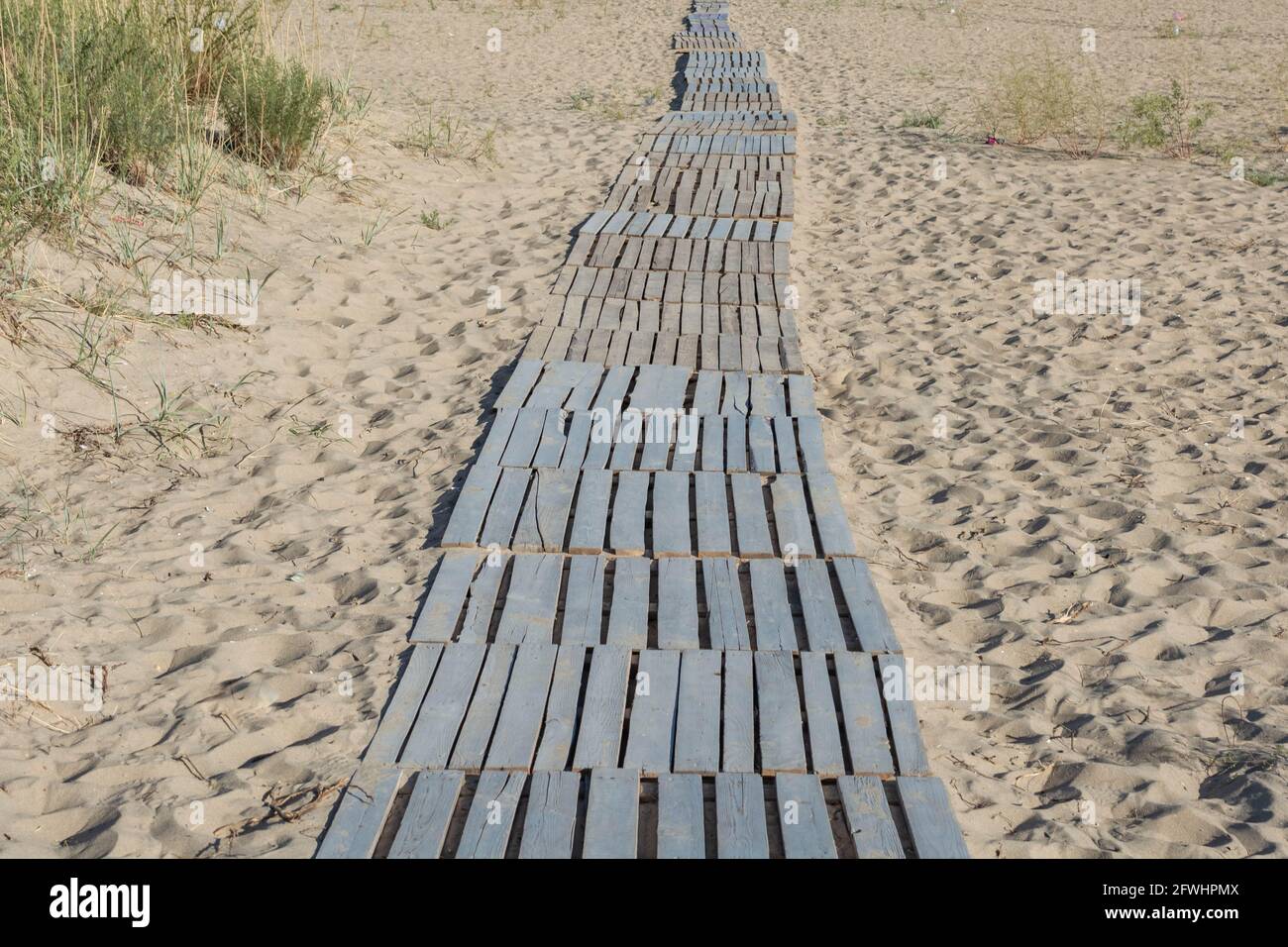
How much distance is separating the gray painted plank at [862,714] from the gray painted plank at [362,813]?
1058 mm

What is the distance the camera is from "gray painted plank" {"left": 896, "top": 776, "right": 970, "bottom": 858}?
7.75 ft

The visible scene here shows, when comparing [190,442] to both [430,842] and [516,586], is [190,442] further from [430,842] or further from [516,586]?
[430,842]

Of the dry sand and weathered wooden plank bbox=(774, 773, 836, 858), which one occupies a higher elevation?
the dry sand

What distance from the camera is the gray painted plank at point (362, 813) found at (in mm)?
2314

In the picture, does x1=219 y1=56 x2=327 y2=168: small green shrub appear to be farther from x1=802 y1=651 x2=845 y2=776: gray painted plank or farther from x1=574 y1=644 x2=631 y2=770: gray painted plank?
x1=802 y1=651 x2=845 y2=776: gray painted plank

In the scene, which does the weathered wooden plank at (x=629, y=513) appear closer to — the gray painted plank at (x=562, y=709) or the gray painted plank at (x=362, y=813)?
the gray painted plank at (x=562, y=709)

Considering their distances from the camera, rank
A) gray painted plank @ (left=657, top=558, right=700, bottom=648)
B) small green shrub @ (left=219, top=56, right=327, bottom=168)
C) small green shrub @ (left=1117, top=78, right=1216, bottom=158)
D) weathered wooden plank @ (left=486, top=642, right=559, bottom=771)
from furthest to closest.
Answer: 1. small green shrub @ (left=1117, top=78, right=1216, bottom=158)
2. small green shrub @ (left=219, top=56, right=327, bottom=168)
3. gray painted plank @ (left=657, top=558, right=700, bottom=648)
4. weathered wooden plank @ (left=486, top=642, right=559, bottom=771)

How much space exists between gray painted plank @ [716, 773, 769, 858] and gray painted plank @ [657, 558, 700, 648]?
521mm

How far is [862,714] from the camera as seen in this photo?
276 centimetres

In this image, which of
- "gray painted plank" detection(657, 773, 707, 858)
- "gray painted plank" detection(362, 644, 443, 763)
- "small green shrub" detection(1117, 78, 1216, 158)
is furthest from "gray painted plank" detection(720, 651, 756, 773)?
"small green shrub" detection(1117, 78, 1216, 158)

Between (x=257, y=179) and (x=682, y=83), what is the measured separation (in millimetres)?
5249

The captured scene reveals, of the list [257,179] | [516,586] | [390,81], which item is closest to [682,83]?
[390,81]

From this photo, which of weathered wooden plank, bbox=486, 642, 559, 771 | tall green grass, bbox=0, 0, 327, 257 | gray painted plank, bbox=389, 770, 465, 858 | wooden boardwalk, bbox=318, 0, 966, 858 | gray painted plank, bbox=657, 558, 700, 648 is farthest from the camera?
tall green grass, bbox=0, 0, 327, 257

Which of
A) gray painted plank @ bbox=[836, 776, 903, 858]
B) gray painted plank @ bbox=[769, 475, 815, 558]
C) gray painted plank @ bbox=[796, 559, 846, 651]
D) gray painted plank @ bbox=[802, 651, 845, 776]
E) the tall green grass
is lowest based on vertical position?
gray painted plank @ bbox=[836, 776, 903, 858]
